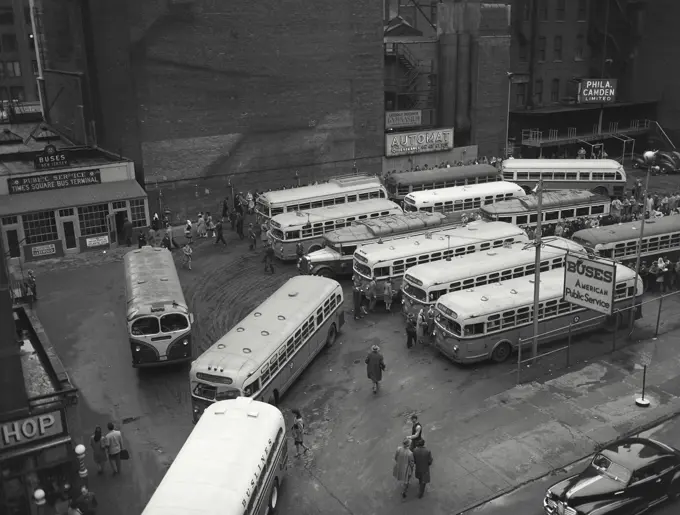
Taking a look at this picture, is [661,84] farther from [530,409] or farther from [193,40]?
[530,409]

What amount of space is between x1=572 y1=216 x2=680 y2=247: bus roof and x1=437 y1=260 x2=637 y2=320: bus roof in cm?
524

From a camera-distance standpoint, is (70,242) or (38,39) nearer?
(70,242)

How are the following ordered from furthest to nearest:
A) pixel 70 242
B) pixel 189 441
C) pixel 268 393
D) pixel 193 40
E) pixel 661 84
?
pixel 661 84, pixel 193 40, pixel 70 242, pixel 268 393, pixel 189 441

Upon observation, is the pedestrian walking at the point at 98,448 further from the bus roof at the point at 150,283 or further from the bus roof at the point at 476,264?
the bus roof at the point at 476,264

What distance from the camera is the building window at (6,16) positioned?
70875mm

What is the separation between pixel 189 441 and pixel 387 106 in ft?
152

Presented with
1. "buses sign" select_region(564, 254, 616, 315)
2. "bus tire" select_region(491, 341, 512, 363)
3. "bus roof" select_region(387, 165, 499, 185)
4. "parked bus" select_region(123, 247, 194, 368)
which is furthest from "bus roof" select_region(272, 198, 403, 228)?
"buses sign" select_region(564, 254, 616, 315)

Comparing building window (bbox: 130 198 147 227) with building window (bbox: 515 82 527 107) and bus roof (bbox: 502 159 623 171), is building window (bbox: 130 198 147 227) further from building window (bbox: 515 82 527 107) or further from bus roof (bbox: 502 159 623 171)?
building window (bbox: 515 82 527 107)

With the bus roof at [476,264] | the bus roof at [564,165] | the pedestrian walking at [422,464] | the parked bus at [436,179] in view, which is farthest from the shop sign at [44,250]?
the bus roof at [564,165]

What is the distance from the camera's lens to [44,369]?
59.0 ft

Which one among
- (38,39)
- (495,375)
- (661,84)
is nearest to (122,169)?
(38,39)

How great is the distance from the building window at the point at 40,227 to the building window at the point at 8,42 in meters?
43.8

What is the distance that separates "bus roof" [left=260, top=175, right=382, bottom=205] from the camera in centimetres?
3979

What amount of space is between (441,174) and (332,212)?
11.1 meters
